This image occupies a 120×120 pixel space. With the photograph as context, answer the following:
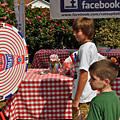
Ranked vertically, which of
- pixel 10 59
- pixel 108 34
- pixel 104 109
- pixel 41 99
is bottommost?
pixel 41 99

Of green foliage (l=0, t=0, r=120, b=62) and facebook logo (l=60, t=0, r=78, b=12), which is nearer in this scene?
facebook logo (l=60, t=0, r=78, b=12)

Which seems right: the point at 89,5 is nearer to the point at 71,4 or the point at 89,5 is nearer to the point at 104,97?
the point at 71,4

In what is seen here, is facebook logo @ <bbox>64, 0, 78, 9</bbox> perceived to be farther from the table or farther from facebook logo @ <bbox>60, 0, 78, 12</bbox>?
the table

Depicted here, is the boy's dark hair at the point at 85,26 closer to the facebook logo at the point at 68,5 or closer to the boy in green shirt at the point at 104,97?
the boy in green shirt at the point at 104,97

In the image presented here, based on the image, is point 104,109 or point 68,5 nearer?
point 104,109

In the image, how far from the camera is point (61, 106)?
2.83m

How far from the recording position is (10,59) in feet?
7.08

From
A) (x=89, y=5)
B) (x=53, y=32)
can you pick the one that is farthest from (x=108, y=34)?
(x=89, y=5)

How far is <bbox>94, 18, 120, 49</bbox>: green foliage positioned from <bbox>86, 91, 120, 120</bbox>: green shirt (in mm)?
6126

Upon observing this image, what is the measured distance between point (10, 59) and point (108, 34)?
5.53 meters

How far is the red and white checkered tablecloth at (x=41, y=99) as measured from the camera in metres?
2.72

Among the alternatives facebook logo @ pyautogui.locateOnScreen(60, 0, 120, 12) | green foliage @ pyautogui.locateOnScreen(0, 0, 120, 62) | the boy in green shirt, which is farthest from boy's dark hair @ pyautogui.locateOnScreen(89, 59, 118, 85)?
green foliage @ pyautogui.locateOnScreen(0, 0, 120, 62)

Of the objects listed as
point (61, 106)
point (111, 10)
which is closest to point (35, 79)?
point (61, 106)

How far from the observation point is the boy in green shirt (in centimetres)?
117
